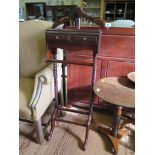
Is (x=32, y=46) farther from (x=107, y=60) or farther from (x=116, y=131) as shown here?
(x=116, y=131)

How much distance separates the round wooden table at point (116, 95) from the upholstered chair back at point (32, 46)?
2.01 ft

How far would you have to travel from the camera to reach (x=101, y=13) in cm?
454

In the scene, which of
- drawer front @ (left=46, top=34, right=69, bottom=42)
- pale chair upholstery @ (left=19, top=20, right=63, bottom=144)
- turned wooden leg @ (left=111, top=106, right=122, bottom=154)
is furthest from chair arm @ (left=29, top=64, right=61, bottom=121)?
turned wooden leg @ (left=111, top=106, right=122, bottom=154)

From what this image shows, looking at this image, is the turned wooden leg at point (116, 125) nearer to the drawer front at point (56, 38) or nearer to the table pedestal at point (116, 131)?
the table pedestal at point (116, 131)

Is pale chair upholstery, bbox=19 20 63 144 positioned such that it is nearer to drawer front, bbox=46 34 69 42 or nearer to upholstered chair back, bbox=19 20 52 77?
upholstered chair back, bbox=19 20 52 77

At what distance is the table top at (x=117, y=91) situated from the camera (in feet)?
4.11

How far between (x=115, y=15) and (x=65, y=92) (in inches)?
134

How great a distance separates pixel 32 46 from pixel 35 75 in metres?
0.29

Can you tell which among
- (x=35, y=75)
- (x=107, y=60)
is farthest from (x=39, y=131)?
(x=107, y=60)

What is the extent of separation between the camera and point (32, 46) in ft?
5.33

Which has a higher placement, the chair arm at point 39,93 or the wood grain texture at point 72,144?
the chair arm at point 39,93

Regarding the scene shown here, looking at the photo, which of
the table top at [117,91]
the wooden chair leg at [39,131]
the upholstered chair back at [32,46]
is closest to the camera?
the table top at [117,91]

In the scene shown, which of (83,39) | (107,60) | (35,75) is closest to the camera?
(83,39)

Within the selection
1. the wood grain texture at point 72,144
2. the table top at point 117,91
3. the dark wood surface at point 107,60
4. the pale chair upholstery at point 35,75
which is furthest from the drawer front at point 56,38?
the wood grain texture at point 72,144
